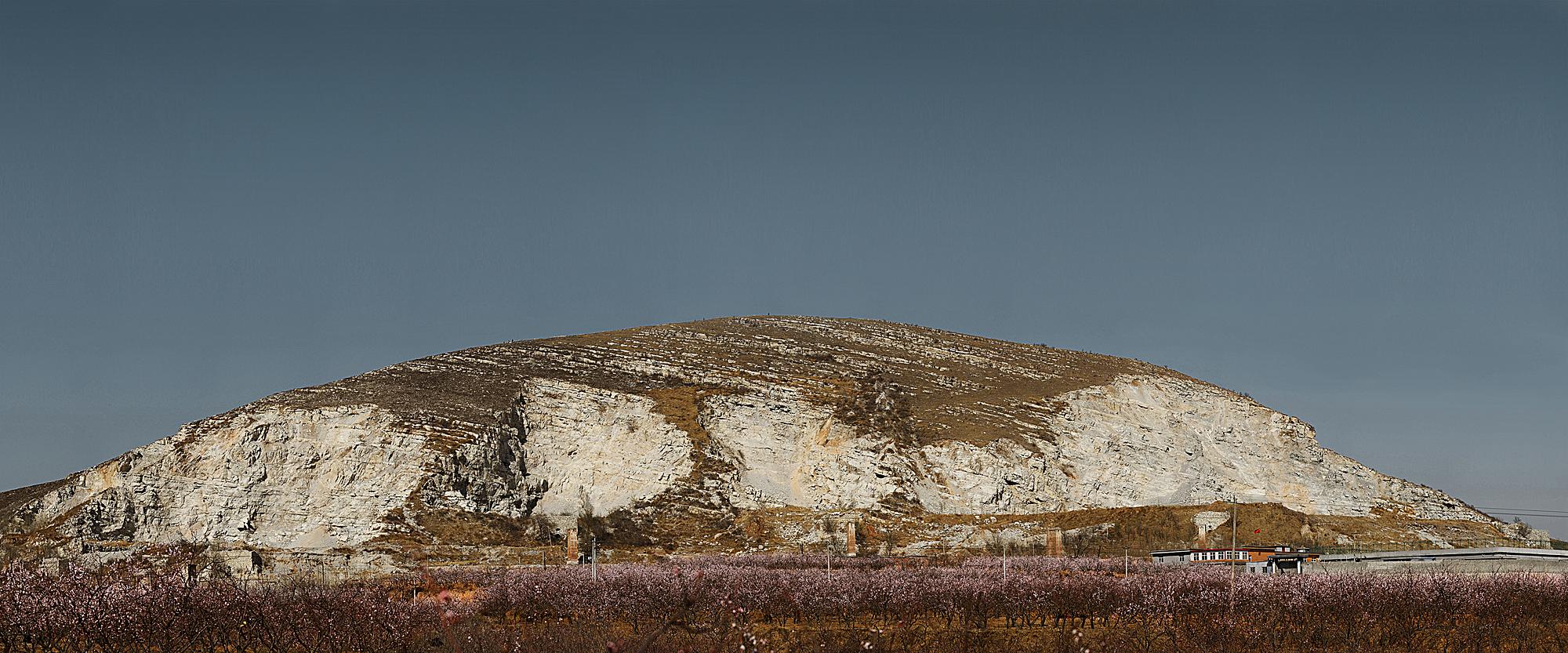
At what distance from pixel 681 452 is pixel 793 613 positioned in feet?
166

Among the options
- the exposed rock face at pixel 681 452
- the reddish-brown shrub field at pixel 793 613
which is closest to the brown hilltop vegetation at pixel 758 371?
the exposed rock face at pixel 681 452

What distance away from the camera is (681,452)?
243ft

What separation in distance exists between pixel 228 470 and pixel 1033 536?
4410cm

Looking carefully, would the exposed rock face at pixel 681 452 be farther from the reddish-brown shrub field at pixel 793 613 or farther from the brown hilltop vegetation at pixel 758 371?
the reddish-brown shrub field at pixel 793 613

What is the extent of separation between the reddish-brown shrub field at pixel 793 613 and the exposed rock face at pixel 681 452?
36.3 metres

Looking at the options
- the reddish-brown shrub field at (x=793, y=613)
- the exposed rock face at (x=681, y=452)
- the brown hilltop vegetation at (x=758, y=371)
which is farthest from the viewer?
the brown hilltop vegetation at (x=758, y=371)

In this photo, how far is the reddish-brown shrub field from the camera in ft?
44.2

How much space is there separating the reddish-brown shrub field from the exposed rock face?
36283 millimetres

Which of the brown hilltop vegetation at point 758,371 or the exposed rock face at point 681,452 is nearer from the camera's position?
the exposed rock face at point 681,452

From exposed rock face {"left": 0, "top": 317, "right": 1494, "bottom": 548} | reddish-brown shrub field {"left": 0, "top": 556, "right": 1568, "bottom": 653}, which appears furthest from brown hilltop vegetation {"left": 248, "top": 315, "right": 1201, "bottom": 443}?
reddish-brown shrub field {"left": 0, "top": 556, "right": 1568, "bottom": 653}

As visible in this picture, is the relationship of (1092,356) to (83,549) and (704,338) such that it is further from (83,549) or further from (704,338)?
(83,549)

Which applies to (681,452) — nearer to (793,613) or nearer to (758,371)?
(758,371)

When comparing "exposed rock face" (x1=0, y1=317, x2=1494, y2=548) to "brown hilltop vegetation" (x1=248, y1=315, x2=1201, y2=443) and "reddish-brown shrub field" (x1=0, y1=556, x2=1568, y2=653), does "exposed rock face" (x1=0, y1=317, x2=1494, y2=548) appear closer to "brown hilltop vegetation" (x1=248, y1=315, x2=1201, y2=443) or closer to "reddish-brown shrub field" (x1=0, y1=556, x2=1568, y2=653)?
"brown hilltop vegetation" (x1=248, y1=315, x2=1201, y2=443)

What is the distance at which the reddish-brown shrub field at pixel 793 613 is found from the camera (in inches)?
530
